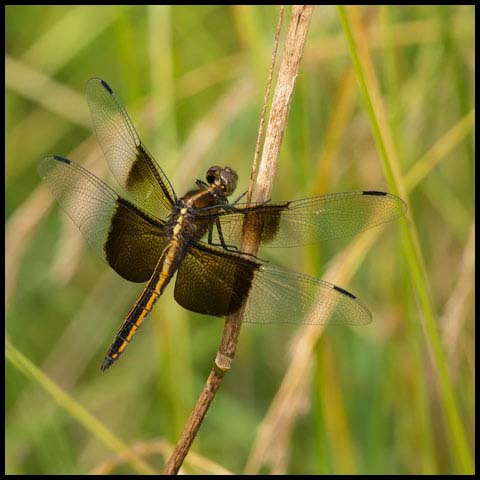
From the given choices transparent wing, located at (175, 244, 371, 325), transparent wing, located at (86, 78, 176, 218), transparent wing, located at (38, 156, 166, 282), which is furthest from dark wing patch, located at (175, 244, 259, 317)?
transparent wing, located at (86, 78, 176, 218)

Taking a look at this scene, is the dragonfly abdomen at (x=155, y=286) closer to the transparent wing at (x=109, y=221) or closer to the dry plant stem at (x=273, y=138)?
the transparent wing at (x=109, y=221)

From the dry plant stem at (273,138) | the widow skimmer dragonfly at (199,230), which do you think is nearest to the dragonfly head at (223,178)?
the widow skimmer dragonfly at (199,230)

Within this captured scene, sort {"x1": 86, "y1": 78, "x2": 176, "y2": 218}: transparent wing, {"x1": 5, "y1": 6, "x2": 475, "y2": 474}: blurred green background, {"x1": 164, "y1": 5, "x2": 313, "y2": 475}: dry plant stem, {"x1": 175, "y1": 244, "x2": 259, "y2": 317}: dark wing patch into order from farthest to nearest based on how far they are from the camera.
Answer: {"x1": 5, "y1": 6, "x2": 475, "y2": 474}: blurred green background
{"x1": 86, "y1": 78, "x2": 176, "y2": 218}: transparent wing
{"x1": 175, "y1": 244, "x2": 259, "y2": 317}: dark wing patch
{"x1": 164, "y1": 5, "x2": 313, "y2": 475}: dry plant stem

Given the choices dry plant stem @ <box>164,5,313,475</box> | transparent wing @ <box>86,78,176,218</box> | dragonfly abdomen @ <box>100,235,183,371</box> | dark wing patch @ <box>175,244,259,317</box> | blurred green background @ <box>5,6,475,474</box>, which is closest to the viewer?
dry plant stem @ <box>164,5,313,475</box>

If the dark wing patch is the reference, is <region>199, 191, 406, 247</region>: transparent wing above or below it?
Answer: above

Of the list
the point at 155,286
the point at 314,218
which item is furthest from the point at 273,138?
the point at 155,286

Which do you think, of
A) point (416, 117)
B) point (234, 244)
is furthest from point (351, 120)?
point (234, 244)

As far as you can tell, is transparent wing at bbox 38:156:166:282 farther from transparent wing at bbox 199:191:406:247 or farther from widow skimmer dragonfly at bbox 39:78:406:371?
transparent wing at bbox 199:191:406:247
